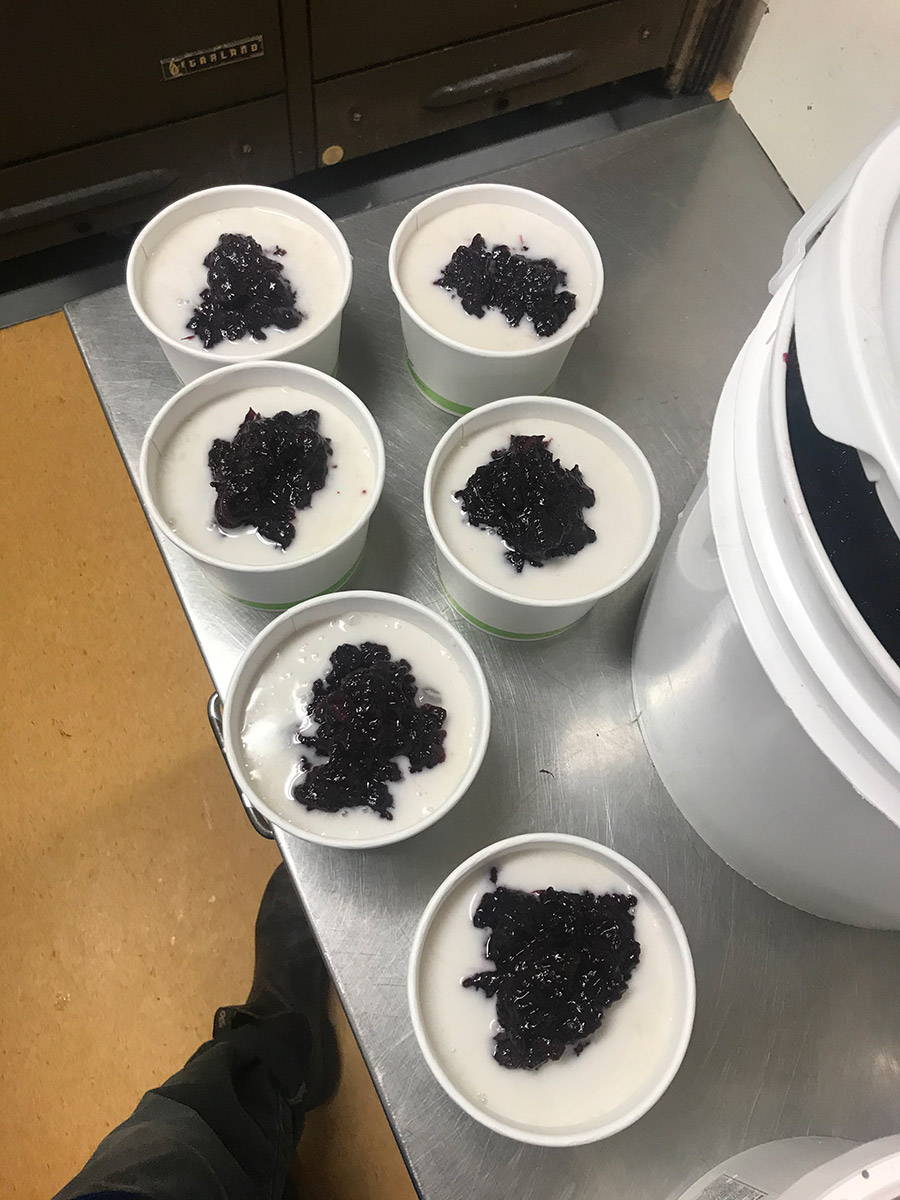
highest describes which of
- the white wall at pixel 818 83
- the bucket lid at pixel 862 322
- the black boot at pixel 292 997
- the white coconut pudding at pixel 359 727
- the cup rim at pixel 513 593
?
the bucket lid at pixel 862 322

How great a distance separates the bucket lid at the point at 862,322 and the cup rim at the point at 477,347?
1.09 feet

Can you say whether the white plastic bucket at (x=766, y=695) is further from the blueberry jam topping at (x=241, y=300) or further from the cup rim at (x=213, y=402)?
the blueberry jam topping at (x=241, y=300)

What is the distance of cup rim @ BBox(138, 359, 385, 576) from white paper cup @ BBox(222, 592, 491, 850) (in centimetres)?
5

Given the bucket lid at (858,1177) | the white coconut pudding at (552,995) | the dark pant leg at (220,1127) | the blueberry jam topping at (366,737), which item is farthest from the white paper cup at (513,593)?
the dark pant leg at (220,1127)

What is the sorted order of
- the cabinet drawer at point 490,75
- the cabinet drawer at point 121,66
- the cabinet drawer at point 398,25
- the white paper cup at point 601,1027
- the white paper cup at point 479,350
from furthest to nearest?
1. the cabinet drawer at point 490,75
2. the cabinet drawer at point 398,25
3. the cabinet drawer at point 121,66
4. the white paper cup at point 479,350
5. the white paper cup at point 601,1027

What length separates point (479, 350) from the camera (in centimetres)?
82

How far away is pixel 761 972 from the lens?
76 cm

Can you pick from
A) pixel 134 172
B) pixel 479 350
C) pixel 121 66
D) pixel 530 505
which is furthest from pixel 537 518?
pixel 134 172

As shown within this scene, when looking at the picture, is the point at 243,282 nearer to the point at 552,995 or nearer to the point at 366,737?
the point at 366,737

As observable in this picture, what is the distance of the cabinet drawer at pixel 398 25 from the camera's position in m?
1.40

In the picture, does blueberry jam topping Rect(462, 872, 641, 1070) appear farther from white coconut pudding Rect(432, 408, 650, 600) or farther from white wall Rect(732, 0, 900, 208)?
white wall Rect(732, 0, 900, 208)

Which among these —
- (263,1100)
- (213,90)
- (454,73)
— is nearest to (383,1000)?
(263,1100)

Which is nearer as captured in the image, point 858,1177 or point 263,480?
point 858,1177

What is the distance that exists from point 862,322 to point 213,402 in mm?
628
